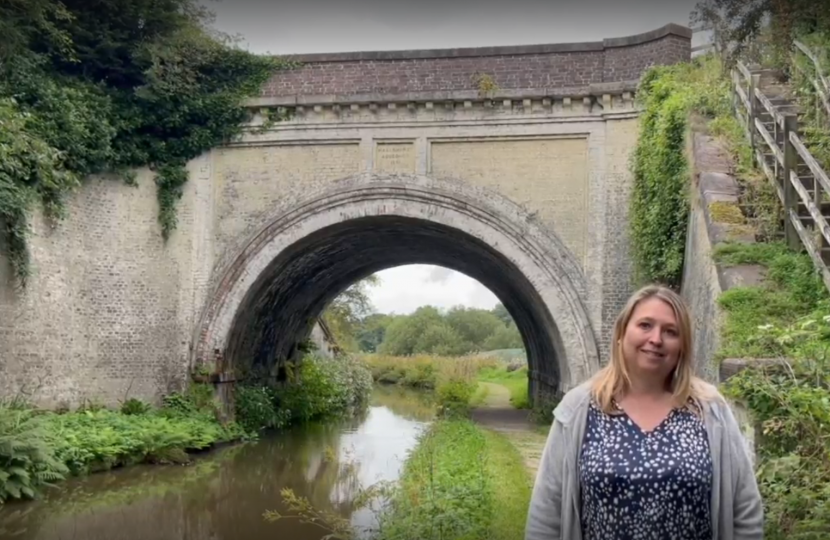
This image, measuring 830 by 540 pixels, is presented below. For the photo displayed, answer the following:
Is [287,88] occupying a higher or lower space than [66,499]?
higher

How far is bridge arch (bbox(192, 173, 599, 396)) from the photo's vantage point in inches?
520

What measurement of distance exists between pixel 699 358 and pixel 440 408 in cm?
1096

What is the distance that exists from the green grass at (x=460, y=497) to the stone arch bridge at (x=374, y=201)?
345cm

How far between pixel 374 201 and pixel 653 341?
37.9 feet

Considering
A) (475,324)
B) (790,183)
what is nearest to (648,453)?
(790,183)

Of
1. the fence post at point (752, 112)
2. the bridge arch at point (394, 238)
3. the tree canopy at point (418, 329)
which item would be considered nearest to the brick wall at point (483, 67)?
the bridge arch at point (394, 238)

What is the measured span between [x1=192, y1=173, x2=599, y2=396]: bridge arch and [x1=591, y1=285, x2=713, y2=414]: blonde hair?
35.1 feet

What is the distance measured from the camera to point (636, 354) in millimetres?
2453

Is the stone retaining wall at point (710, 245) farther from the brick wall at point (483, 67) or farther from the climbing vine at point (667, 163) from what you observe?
the brick wall at point (483, 67)

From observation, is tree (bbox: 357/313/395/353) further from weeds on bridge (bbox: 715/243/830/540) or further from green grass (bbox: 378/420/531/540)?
weeds on bridge (bbox: 715/243/830/540)

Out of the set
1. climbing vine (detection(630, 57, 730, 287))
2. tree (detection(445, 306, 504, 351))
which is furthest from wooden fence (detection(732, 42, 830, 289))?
tree (detection(445, 306, 504, 351))

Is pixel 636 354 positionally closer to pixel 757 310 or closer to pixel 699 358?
pixel 757 310

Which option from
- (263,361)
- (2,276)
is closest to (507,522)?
(2,276)

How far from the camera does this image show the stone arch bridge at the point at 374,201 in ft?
43.2
